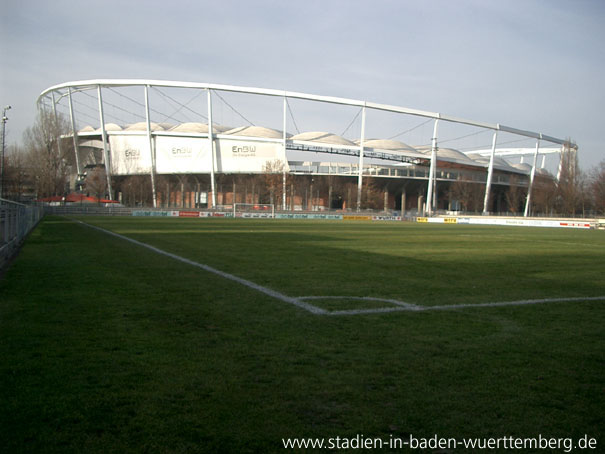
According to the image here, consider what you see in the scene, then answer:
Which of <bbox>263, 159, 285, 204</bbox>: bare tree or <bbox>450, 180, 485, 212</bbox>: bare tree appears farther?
<bbox>450, 180, 485, 212</bbox>: bare tree

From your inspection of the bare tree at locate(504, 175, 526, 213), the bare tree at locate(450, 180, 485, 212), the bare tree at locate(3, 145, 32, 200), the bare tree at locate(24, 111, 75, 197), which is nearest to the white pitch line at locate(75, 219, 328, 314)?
the bare tree at locate(3, 145, 32, 200)

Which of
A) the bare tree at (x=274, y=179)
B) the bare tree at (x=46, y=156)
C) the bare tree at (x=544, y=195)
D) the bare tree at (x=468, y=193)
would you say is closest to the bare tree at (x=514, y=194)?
the bare tree at (x=544, y=195)

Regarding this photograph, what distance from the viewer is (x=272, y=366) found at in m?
4.94

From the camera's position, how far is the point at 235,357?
5.22 meters

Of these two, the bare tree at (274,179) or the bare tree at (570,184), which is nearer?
the bare tree at (274,179)

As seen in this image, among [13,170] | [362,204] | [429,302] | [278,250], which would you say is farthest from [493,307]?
[362,204]

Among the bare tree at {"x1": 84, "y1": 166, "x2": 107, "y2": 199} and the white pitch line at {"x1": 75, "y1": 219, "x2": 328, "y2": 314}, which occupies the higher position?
the white pitch line at {"x1": 75, "y1": 219, "x2": 328, "y2": 314}

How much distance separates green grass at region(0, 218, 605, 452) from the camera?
360 centimetres

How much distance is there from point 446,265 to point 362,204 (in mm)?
70888

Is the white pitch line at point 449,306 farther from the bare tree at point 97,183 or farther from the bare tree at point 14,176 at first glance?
the bare tree at point 97,183

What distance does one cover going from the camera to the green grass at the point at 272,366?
360 centimetres

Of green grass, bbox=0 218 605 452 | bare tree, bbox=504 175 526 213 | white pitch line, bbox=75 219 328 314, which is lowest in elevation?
bare tree, bbox=504 175 526 213

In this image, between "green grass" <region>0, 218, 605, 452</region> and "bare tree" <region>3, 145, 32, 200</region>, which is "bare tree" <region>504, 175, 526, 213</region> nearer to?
"bare tree" <region>3, 145, 32, 200</region>

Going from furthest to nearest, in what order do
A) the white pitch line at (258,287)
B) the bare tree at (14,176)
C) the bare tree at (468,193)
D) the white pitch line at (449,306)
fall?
the bare tree at (468,193)
the bare tree at (14,176)
the white pitch line at (258,287)
the white pitch line at (449,306)
